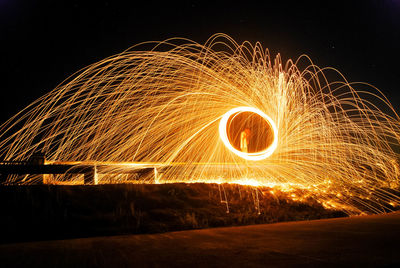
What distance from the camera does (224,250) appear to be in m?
6.06

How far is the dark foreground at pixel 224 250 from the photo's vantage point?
16.9ft

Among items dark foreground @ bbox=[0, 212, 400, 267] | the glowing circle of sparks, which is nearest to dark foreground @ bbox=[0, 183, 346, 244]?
dark foreground @ bbox=[0, 212, 400, 267]

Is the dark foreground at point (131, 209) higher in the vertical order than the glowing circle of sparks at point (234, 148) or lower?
lower

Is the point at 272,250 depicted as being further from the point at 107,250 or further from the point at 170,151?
the point at 170,151

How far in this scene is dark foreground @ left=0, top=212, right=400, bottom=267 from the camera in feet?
16.9

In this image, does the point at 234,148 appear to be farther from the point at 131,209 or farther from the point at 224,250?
the point at 224,250

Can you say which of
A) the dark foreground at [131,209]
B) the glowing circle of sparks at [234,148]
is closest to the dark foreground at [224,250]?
the dark foreground at [131,209]

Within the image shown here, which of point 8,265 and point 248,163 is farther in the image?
point 248,163

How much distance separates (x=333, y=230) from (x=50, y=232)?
6.10 meters

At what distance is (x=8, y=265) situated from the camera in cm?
518

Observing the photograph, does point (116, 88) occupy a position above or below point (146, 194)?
above

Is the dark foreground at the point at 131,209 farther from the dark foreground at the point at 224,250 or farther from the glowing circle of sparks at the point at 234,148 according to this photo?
the glowing circle of sparks at the point at 234,148

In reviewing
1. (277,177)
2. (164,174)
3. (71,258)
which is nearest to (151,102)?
(164,174)

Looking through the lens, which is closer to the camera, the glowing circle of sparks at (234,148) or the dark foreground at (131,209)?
the dark foreground at (131,209)
